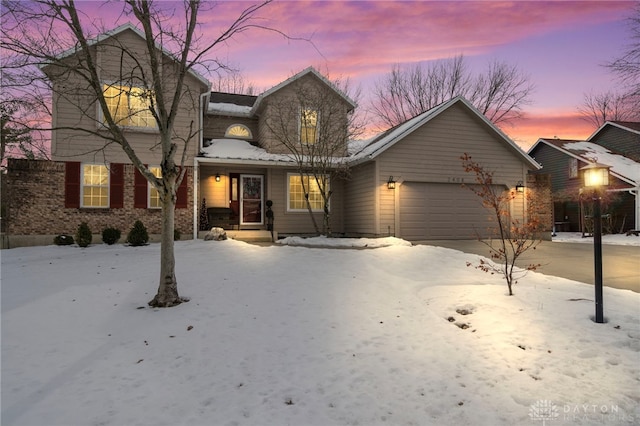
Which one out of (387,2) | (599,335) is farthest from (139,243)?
(599,335)

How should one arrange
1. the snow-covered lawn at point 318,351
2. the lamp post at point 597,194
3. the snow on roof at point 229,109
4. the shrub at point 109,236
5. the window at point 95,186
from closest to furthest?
the snow-covered lawn at point 318,351, the lamp post at point 597,194, the shrub at point 109,236, the window at point 95,186, the snow on roof at point 229,109

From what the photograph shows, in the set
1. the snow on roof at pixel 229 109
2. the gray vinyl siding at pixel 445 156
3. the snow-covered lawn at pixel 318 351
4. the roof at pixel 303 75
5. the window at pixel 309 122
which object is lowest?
the snow-covered lawn at pixel 318 351

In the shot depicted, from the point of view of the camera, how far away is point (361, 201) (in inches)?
542

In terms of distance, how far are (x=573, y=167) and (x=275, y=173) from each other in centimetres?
1917

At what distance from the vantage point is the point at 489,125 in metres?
13.7

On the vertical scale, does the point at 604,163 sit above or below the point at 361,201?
above

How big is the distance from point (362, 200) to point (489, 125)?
5664 mm

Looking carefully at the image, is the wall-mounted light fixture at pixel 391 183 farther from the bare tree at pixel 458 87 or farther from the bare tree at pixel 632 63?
the bare tree at pixel 458 87

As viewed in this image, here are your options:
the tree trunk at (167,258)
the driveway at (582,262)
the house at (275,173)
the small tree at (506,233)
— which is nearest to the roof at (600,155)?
the house at (275,173)

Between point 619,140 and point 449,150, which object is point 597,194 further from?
point 619,140

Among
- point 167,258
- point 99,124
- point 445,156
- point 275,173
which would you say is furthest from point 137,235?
point 445,156

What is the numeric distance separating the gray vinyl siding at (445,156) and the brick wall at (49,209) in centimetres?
814

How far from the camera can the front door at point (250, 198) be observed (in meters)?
14.2

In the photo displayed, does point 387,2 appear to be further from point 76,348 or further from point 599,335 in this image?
point 76,348
